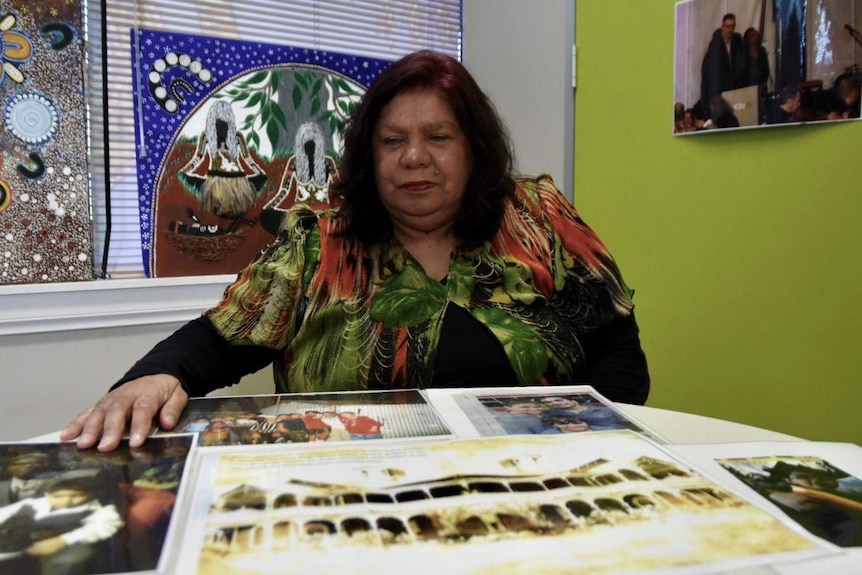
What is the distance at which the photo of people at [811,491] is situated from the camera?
50cm

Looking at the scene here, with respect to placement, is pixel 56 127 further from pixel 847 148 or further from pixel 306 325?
pixel 847 148

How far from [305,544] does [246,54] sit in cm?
181

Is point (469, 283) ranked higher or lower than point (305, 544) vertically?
higher

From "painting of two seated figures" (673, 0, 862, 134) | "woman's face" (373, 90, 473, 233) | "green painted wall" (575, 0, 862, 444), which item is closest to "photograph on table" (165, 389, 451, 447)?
"woman's face" (373, 90, 473, 233)

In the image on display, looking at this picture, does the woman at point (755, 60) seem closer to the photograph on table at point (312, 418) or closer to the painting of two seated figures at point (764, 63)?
the painting of two seated figures at point (764, 63)

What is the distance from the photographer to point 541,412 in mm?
782

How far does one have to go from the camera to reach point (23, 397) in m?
1.66

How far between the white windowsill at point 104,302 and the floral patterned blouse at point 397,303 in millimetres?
760

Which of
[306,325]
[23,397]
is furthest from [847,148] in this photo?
[23,397]

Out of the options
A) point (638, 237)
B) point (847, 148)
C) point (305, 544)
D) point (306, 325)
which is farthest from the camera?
point (638, 237)

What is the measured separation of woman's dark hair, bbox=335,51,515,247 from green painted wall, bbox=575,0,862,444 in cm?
67

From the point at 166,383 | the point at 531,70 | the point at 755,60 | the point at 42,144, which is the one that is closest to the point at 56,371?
the point at 42,144

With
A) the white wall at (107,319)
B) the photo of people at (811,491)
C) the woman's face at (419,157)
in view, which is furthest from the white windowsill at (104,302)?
the photo of people at (811,491)

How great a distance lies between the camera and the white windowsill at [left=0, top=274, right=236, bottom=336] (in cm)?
163
